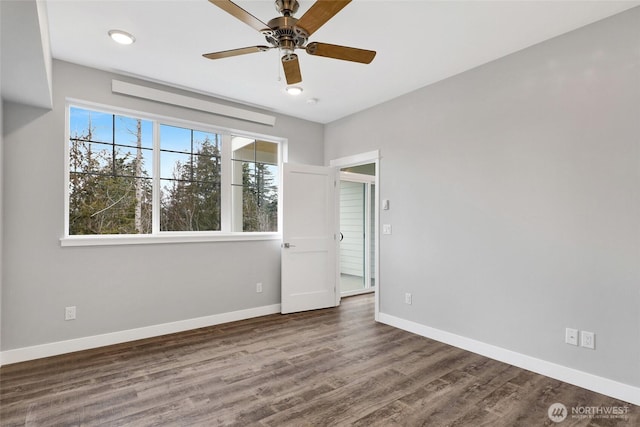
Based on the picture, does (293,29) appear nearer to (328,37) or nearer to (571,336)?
(328,37)

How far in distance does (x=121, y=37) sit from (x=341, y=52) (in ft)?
5.98

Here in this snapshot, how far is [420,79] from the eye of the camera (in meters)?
3.49

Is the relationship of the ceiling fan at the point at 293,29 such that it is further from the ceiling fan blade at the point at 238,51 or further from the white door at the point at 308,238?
the white door at the point at 308,238

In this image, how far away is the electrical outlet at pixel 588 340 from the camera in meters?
2.45

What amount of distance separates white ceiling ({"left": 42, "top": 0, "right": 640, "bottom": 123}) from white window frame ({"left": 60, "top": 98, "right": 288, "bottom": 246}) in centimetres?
41

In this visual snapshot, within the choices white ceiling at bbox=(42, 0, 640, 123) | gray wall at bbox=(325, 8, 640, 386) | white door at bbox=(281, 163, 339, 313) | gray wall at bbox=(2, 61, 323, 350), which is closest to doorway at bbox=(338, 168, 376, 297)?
white door at bbox=(281, 163, 339, 313)

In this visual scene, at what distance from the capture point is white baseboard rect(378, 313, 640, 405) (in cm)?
232

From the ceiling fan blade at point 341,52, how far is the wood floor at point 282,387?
2.33m

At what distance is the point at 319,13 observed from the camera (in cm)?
181

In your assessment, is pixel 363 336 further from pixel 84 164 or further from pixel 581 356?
pixel 84 164

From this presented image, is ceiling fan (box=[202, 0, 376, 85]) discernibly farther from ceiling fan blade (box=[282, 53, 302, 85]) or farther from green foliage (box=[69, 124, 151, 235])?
green foliage (box=[69, 124, 151, 235])

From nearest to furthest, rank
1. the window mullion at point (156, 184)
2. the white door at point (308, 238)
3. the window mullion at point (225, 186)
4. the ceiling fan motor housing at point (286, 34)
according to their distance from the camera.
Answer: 1. the ceiling fan motor housing at point (286, 34)
2. the window mullion at point (156, 184)
3. the window mullion at point (225, 186)
4. the white door at point (308, 238)

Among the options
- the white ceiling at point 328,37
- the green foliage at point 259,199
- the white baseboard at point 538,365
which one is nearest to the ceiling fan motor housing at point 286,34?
the white ceiling at point 328,37

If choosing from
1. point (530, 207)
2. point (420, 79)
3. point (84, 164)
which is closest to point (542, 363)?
point (530, 207)
